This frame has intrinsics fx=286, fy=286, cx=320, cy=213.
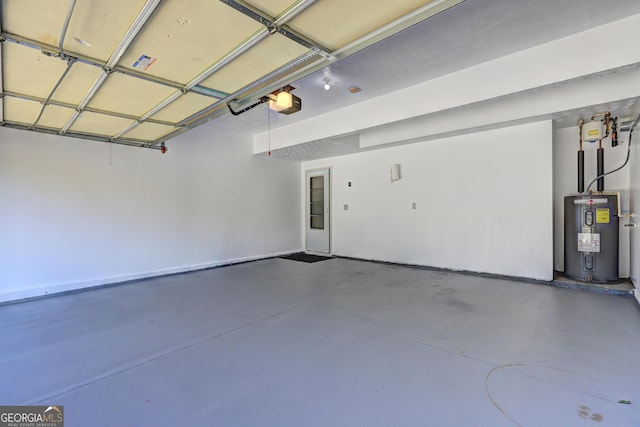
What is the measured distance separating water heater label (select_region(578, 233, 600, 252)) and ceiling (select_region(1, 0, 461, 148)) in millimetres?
4474

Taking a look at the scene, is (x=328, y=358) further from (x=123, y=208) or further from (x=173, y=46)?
(x=123, y=208)

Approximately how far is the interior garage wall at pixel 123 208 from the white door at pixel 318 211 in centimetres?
126

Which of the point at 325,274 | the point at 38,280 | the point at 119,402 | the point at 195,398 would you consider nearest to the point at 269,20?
the point at 195,398

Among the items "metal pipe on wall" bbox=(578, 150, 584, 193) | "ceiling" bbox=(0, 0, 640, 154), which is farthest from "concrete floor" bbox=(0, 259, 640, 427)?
"ceiling" bbox=(0, 0, 640, 154)

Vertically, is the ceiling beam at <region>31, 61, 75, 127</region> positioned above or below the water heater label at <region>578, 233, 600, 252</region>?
above

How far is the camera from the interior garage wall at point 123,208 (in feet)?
13.1

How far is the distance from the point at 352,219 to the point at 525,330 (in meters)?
4.60

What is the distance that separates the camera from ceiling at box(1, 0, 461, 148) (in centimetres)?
173

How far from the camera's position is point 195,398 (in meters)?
1.87

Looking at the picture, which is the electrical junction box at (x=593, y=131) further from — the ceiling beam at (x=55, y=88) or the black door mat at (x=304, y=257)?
the ceiling beam at (x=55, y=88)

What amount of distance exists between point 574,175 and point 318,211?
17.6ft

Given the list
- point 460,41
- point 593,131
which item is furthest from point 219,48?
point 593,131

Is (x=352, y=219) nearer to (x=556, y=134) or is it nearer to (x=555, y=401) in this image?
(x=556, y=134)

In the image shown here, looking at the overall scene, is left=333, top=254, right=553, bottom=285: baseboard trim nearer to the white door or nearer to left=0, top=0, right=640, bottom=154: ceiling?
the white door
